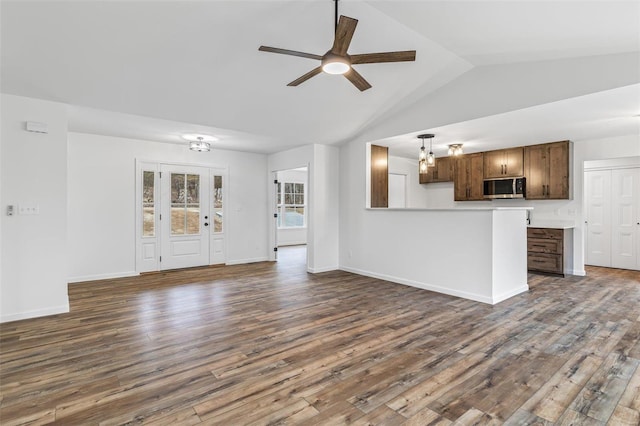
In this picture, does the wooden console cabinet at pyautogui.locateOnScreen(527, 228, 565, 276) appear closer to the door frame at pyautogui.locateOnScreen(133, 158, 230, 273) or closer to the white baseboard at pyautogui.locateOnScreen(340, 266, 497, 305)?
the white baseboard at pyautogui.locateOnScreen(340, 266, 497, 305)

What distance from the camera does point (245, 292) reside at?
15.6 feet

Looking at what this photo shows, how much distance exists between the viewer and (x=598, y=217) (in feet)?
21.6

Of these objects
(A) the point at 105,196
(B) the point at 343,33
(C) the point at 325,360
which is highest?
(B) the point at 343,33

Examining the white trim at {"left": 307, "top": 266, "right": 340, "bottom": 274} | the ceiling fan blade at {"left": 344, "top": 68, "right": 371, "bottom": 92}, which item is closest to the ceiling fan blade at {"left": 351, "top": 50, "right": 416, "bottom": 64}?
the ceiling fan blade at {"left": 344, "top": 68, "right": 371, "bottom": 92}

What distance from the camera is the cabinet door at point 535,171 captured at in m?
6.11

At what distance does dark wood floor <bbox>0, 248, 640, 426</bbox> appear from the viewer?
1.99 metres

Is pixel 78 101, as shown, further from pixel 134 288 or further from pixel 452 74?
pixel 452 74

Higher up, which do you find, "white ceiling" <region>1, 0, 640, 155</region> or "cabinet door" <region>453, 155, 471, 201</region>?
"white ceiling" <region>1, 0, 640, 155</region>

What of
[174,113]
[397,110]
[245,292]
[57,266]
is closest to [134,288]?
[57,266]

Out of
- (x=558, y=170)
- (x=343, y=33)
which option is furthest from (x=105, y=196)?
(x=558, y=170)

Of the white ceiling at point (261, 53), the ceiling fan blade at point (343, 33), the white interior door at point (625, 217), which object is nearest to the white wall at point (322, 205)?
the white ceiling at point (261, 53)

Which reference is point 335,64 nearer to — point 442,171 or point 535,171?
point 535,171

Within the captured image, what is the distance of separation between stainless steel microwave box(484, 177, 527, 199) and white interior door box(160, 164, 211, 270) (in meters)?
5.96

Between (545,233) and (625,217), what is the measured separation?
186 centimetres
